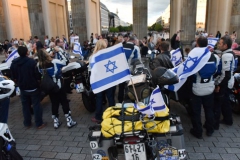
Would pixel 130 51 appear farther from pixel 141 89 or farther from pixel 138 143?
pixel 138 143

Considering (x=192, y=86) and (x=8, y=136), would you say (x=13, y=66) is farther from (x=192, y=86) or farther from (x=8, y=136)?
(x=192, y=86)

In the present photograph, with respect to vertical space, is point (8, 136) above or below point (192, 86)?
below

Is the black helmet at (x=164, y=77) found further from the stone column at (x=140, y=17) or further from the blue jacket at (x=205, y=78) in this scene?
the stone column at (x=140, y=17)

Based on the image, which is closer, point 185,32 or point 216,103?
point 216,103

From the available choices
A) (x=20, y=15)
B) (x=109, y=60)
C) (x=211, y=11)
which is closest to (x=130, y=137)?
(x=109, y=60)

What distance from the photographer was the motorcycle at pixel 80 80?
564cm

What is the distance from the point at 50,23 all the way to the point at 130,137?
2278 cm

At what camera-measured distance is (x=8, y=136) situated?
298 cm

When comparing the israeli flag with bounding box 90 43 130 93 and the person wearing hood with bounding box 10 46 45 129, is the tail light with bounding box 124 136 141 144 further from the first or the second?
the person wearing hood with bounding box 10 46 45 129

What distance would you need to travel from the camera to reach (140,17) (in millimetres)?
17984

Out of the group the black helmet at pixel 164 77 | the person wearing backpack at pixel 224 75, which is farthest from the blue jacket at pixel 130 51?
the black helmet at pixel 164 77

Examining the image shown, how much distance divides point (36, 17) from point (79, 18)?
4.55 metres

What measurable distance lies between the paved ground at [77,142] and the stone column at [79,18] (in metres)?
14.6

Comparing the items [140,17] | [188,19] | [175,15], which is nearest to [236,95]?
[140,17]
